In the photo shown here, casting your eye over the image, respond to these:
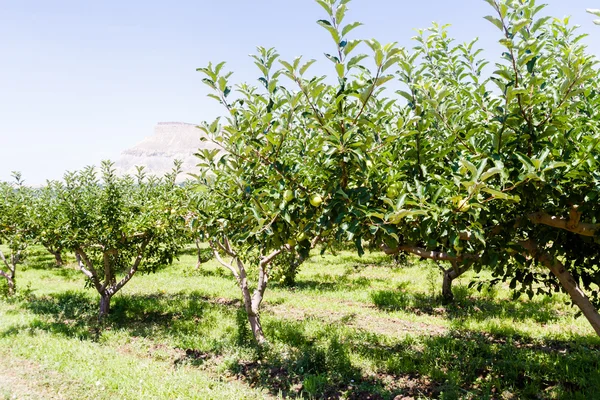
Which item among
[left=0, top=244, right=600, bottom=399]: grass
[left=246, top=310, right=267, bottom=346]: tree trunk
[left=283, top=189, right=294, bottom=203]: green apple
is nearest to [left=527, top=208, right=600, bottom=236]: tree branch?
[left=283, top=189, right=294, bottom=203]: green apple

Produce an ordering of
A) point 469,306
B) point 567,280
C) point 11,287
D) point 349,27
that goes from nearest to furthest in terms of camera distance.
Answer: point 349,27 → point 567,280 → point 469,306 → point 11,287

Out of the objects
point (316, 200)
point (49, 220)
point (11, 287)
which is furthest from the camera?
point (11, 287)

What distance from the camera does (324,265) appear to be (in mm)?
20203

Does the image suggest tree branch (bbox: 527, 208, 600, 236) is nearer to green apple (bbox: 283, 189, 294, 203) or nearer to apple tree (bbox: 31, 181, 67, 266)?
green apple (bbox: 283, 189, 294, 203)

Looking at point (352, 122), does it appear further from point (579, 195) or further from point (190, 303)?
point (190, 303)

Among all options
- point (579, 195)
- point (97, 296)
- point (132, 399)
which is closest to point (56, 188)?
point (97, 296)

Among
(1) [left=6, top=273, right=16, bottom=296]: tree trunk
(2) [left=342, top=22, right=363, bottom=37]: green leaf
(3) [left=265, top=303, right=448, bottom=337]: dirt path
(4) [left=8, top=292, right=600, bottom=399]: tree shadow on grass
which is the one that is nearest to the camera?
(2) [left=342, top=22, right=363, bottom=37]: green leaf

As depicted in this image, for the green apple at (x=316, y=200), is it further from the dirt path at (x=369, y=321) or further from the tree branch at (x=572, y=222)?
the dirt path at (x=369, y=321)

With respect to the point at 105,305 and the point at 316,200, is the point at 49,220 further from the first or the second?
the point at 316,200

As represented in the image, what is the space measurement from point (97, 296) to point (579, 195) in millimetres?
14498

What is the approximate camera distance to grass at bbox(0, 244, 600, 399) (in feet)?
19.7

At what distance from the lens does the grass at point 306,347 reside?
6.00 m

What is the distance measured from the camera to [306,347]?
25.5ft

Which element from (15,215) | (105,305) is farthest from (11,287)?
(105,305)
